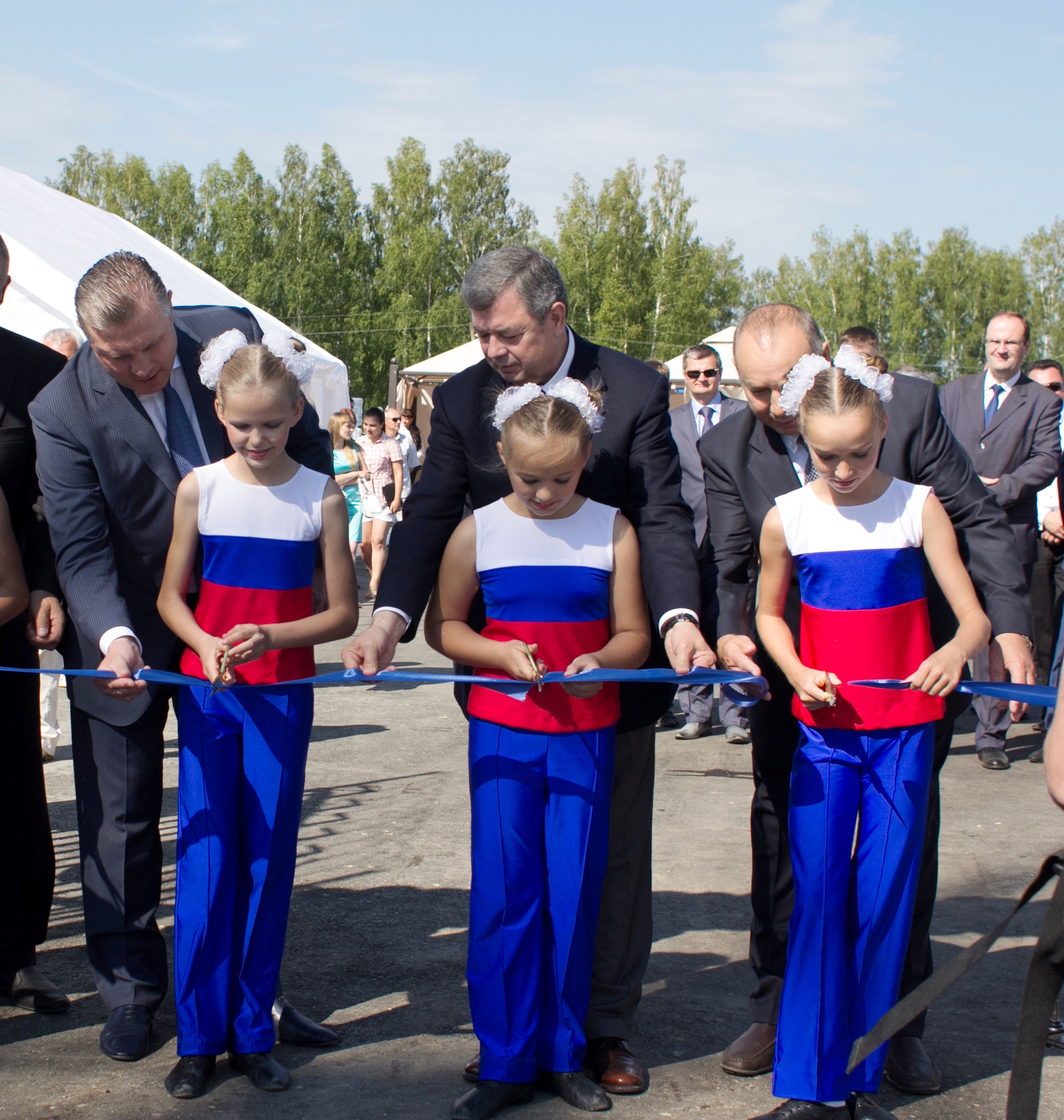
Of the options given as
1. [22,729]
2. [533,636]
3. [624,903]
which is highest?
[533,636]

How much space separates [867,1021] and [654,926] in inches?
59.0

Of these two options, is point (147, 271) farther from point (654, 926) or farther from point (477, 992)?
point (654, 926)

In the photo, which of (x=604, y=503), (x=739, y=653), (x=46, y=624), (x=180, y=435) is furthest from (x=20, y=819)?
(x=739, y=653)

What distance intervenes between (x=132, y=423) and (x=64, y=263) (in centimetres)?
902

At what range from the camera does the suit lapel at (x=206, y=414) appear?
3.54m

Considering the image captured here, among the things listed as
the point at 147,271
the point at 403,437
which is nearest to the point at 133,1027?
A: the point at 147,271

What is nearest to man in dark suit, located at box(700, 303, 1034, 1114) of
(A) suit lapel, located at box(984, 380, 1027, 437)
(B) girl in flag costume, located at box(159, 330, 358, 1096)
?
(B) girl in flag costume, located at box(159, 330, 358, 1096)

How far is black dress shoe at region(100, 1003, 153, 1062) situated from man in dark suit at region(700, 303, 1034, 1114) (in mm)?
1567

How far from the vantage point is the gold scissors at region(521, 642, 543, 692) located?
3.01 m

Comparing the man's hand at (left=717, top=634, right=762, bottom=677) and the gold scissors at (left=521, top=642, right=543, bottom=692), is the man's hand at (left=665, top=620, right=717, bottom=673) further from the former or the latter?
the gold scissors at (left=521, top=642, right=543, bottom=692)

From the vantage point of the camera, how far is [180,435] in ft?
11.5

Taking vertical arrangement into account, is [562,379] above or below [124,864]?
above

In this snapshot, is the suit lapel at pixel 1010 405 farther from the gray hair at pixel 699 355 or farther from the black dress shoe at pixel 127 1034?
the black dress shoe at pixel 127 1034

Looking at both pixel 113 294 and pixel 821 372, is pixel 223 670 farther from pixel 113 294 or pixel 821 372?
pixel 821 372
